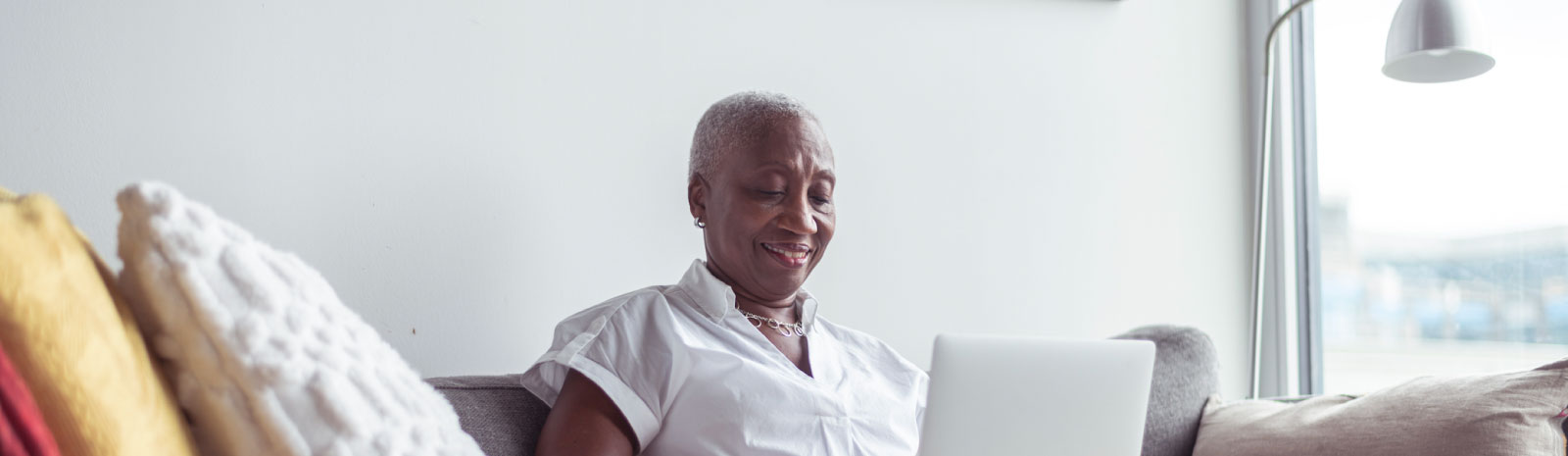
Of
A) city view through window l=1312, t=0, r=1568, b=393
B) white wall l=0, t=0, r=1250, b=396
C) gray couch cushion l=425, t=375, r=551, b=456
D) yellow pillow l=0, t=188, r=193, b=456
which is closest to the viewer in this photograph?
yellow pillow l=0, t=188, r=193, b=456

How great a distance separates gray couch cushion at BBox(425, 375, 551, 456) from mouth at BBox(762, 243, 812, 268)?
0.40m

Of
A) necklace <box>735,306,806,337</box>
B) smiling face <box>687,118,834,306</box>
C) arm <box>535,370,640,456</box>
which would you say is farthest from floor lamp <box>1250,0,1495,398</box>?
arm <box>535,370,640,456</box>

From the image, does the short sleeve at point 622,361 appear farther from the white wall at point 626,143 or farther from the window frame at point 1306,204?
the window frame at point 1306,204

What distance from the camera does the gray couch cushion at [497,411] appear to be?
1370mm

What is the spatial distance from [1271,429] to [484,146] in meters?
1.30

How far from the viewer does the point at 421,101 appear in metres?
1.76

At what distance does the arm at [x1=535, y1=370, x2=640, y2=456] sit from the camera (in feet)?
4.53

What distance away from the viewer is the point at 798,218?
5.44 ft

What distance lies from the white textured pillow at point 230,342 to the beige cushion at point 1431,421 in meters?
1.30

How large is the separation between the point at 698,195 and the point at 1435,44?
3.94 ft

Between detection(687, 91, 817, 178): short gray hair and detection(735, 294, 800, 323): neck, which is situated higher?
detection(687, 91, 817, 178): short gray hair

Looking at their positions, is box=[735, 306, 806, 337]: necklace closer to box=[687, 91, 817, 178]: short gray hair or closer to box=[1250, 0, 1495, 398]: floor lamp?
box=[687, 91, 817, 178]: short gray hair

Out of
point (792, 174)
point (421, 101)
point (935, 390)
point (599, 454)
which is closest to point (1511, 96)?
point (792, 174)

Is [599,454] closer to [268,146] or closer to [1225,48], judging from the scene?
[268,146]
